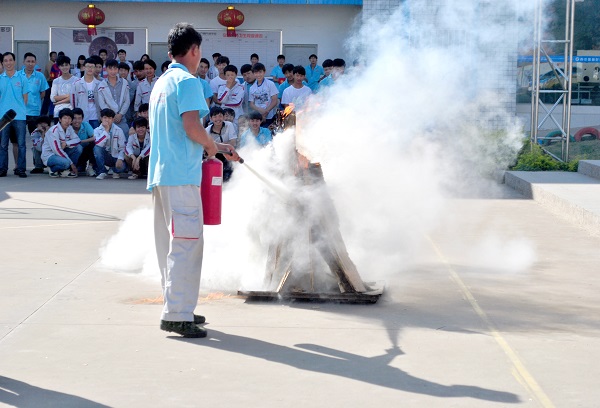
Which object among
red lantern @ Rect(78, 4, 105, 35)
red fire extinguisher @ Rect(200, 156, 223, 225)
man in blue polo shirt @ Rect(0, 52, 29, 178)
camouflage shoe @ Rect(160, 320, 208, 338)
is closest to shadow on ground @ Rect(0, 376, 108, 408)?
camouflage shoe @ Rect(160, 320, 208, 338)

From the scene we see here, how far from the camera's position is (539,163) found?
16.3m

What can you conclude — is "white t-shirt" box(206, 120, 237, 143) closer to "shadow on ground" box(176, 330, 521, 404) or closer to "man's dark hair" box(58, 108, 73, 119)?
"man's dark hair" box(58, 108, 73, 119)

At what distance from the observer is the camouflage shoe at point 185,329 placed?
5445 mm

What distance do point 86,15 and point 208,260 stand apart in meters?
15.4

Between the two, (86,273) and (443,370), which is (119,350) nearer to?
(443,370)

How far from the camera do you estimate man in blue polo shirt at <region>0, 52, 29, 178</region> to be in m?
15.7

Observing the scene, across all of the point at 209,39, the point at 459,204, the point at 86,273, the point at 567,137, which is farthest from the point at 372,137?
the point at 209,39

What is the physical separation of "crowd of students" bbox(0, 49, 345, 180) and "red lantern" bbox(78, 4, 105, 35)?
13.9 feet

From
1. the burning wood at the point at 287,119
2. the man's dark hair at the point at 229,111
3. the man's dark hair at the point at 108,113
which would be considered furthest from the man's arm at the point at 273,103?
the burning wood at the point at 287,119

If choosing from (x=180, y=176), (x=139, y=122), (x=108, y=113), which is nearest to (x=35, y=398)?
(x=180, y=176)

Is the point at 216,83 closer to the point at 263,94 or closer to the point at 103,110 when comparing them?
the point at 263,94

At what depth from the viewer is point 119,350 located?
5.19 meters

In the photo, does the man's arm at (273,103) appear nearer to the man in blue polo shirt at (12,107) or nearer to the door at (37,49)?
the man in blue polo shirt at (12,107)

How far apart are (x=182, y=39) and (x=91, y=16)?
54.7ft
